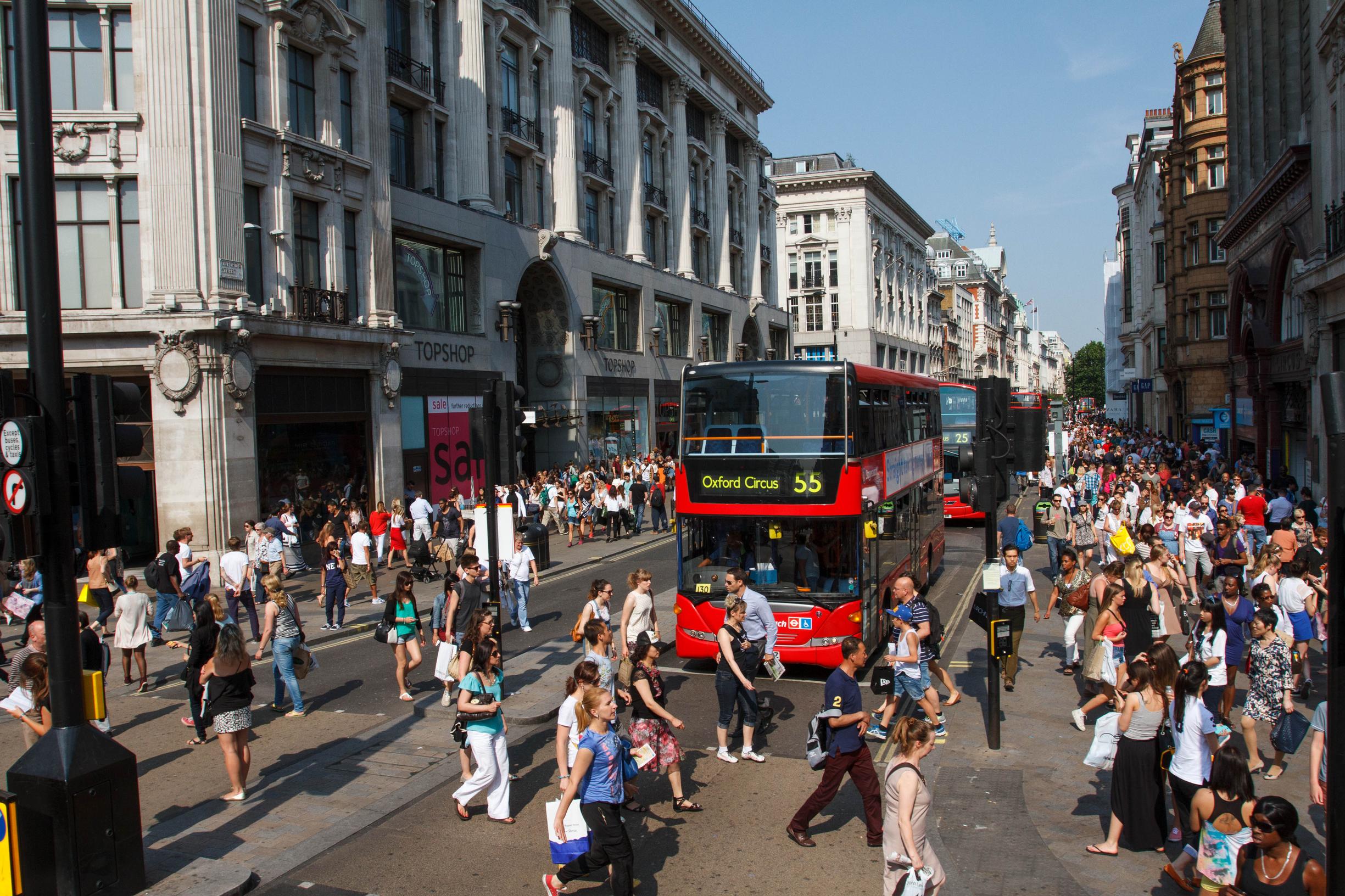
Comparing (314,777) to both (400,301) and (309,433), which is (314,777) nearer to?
(309,433)

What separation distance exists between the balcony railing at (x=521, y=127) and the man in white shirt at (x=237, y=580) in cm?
2213

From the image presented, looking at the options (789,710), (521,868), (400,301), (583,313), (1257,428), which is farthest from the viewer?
(583,313)

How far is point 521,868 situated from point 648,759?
4.15 ft

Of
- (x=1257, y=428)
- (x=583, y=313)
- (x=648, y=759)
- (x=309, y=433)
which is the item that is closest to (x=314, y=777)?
(x=648, y=759)

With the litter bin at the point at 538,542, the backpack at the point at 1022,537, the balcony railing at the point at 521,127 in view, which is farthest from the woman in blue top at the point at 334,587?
the balcony railing at the point at 521,127

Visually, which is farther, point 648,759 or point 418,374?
point 418,374

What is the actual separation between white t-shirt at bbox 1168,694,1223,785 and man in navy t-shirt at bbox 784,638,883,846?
7.48 ft

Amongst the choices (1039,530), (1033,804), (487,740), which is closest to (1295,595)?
(1033,804)

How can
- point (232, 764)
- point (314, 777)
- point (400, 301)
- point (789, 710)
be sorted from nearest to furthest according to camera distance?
1. point (232, 764)
2. point (314, 777)
3. point (789, 710)
4. point (400, 301)

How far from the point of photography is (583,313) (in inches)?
1480

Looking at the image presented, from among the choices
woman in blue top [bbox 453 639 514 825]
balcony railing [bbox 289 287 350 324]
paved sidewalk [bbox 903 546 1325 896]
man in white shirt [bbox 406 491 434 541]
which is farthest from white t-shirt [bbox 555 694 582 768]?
balcony railing [bbox 289 287 350 324]

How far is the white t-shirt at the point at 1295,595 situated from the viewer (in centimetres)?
1090

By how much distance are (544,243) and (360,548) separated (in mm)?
18118

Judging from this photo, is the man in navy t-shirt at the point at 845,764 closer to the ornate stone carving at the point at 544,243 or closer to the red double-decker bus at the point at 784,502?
the red double-decker bus at the point at 784,502
